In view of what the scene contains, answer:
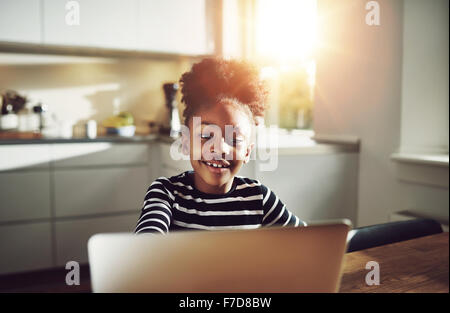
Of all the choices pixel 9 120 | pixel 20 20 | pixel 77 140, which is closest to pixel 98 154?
pixel 77 140

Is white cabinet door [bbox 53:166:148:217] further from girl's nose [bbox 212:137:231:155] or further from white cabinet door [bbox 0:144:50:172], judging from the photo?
girl's nose [bbox 212:137:231:155]

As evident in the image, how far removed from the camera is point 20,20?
2.49 m

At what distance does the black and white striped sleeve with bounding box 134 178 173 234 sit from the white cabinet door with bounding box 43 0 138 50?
213 cm

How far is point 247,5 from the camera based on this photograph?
10.1 feet

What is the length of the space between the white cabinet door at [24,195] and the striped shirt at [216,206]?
70.2 inches

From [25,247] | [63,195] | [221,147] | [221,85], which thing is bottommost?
[25,247]

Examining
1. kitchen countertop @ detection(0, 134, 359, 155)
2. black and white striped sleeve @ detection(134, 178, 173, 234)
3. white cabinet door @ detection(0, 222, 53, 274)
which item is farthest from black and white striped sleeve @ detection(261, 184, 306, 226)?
white cabinet door @ detection(0, 222, 53, 274)

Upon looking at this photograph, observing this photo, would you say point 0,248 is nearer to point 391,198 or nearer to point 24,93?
point 24,93

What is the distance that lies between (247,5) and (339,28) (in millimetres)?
1044

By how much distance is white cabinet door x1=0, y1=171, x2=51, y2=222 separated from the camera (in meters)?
2.34

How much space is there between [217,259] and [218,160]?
45cm

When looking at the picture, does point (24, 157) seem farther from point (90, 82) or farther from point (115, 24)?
point (115, 24)

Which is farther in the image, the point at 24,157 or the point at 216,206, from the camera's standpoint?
the point at 24,157
